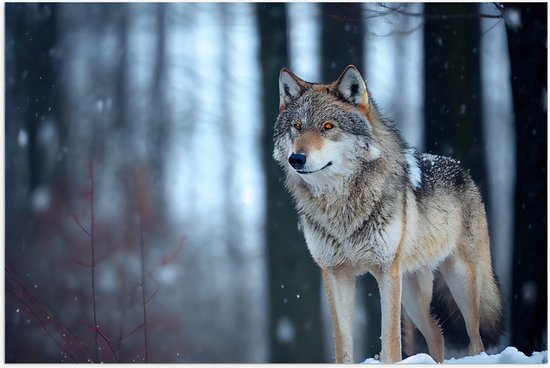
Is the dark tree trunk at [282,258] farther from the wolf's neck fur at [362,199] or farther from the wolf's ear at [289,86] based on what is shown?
the wolf's neck fur at [362,199]

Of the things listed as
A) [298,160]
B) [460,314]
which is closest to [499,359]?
[460,314]

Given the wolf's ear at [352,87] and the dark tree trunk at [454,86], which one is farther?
the dark tree trunk at [454,86]

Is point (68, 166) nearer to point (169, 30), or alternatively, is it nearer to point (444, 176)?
point (169, 30)

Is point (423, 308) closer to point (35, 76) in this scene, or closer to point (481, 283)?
point (481, 283)

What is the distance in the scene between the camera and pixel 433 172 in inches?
156

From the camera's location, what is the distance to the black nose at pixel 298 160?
11.1 feet

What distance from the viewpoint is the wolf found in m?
3.55

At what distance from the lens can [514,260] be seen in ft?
13.5

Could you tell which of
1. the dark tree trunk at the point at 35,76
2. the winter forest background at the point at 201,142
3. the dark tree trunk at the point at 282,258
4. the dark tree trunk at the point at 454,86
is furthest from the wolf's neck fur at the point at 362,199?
the dark tree trunk at the point at 35,76

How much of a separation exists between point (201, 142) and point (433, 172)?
5.58 feet

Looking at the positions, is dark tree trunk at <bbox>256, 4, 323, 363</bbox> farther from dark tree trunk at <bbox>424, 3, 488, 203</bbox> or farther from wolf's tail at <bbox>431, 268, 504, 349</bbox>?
dark tree trunk at <bbox>424, 3, 488, 203</bbox>

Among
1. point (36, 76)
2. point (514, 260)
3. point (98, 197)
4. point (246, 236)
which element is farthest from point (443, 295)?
point (36, 76)

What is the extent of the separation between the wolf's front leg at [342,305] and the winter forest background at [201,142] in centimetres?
42

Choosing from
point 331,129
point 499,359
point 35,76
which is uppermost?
point 35,76
